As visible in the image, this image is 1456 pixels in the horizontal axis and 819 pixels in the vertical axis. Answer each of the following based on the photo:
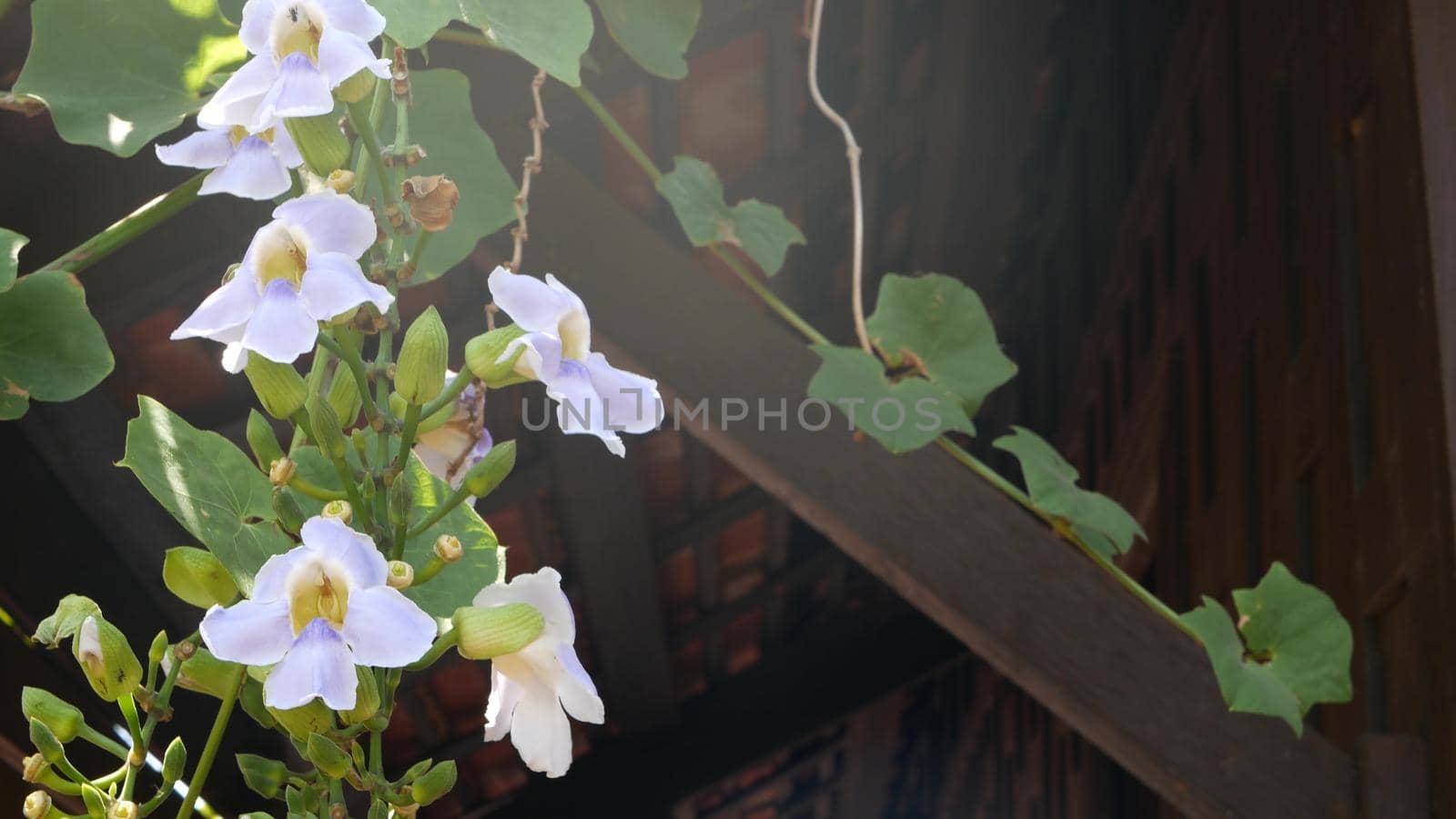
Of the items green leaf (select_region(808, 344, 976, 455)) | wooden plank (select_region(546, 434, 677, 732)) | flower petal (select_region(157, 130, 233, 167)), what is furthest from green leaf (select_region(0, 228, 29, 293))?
wooden plank (select_region(546, 434, 677, 732))

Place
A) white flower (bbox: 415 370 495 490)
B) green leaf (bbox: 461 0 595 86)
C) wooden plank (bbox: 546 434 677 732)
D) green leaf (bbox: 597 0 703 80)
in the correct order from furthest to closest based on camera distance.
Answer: wooden plank (bbox: 546 434 677 732) → green leaf (bbox: 597 0 703 80) → green leaf (bbox: 461 0 595 86) → white flower (bbox: 415 370 495 490)

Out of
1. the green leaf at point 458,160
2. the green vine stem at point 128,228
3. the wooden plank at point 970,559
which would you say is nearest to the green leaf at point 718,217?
the wooden plank at point 970,559

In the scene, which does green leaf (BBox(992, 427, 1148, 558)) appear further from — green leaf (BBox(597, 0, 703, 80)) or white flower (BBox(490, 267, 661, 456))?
white flower (BBox(490, 267, 661, 456))

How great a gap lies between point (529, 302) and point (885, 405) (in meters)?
0.49

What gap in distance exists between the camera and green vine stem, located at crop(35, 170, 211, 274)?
0.75 m

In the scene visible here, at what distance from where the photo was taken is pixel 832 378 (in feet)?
3.28

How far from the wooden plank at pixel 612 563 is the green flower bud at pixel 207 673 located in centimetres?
189

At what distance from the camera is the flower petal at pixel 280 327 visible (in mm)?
457

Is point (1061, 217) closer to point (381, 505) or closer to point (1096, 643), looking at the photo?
point (1096, 643)

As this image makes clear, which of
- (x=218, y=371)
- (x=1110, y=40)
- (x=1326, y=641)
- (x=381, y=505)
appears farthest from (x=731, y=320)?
(x=1110, y=40)

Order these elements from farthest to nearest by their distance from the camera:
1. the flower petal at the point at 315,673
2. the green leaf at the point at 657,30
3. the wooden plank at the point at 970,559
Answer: the wooden plank at the point at 970,559 < the green leaf at the point at 657,30 < the flower petal at the point at 315,673

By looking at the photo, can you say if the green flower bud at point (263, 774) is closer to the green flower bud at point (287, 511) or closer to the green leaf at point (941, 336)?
the green flower bud at point (287, 511)

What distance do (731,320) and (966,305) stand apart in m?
0.21

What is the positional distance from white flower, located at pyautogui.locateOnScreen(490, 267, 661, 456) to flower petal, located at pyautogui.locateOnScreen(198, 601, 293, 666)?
0.14 metres
